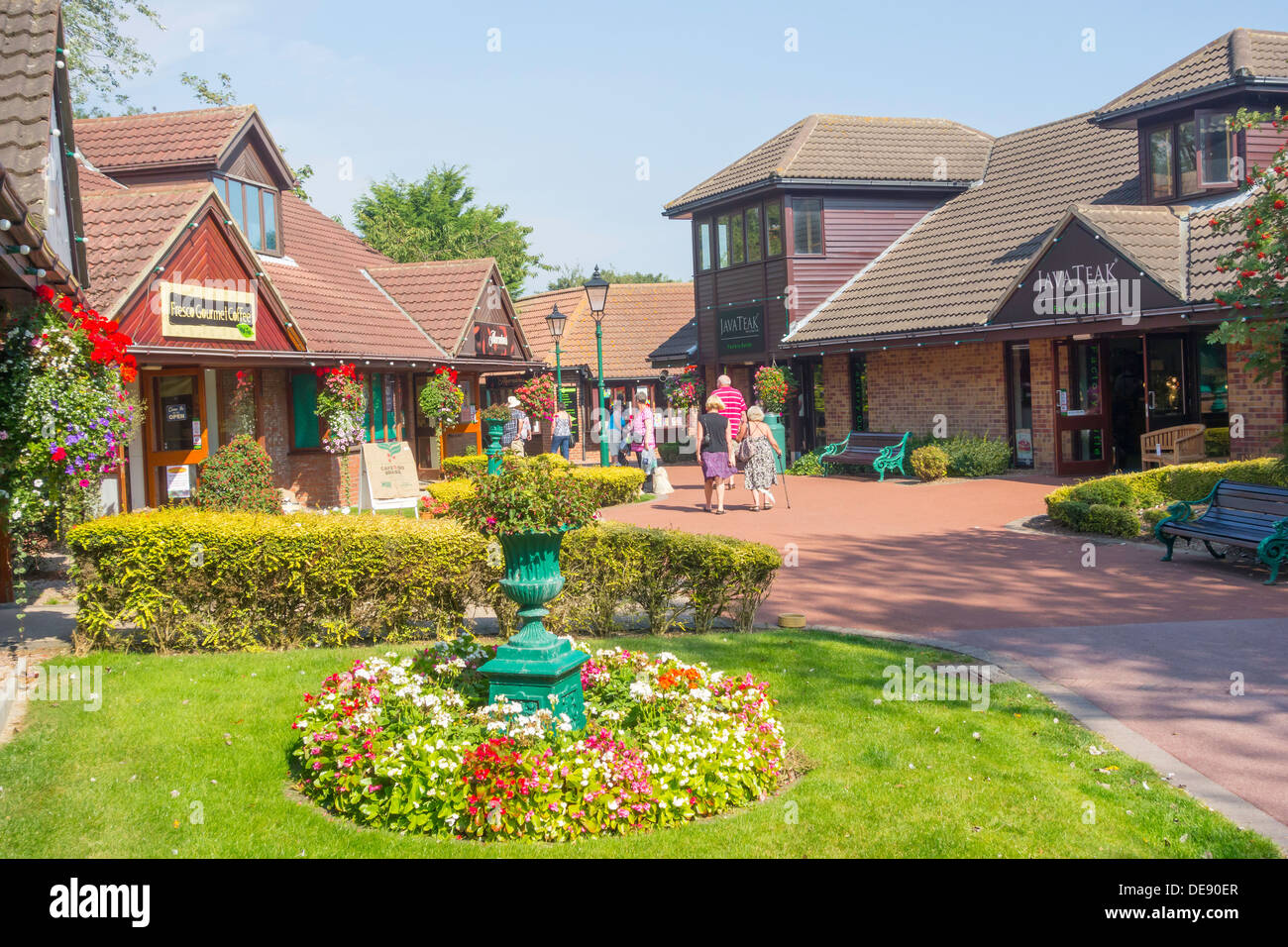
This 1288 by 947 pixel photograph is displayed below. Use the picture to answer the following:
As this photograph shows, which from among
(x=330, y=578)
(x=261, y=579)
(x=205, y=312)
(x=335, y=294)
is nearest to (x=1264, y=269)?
(x=330, y=578)

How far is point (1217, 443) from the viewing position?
60.5 ft

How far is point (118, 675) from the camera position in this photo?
7.86 m

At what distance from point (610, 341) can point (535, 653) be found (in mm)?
35034

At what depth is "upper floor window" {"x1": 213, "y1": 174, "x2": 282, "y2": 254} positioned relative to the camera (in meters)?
19.3

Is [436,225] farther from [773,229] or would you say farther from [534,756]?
[534,756]

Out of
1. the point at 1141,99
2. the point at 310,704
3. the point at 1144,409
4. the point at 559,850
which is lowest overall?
the point at 559,850

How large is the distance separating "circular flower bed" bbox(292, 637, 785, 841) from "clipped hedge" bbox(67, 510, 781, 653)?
7.32 feet

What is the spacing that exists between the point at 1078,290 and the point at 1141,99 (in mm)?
4430

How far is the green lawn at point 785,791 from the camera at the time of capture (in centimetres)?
488

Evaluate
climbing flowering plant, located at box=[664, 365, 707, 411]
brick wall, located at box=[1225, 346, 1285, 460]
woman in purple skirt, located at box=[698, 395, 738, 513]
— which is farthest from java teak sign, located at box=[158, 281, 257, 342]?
brick wall, located at box=[1225, 346, 1285, 460]

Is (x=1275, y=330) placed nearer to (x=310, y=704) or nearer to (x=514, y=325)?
(x=310, y=704)

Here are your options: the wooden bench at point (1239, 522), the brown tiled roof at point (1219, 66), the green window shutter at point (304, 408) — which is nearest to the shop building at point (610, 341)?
the green window shutter at point (304, 408)

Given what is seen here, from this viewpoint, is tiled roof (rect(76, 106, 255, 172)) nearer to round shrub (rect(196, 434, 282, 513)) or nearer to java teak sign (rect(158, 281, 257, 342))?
java teak sign (rect(158, 281, 257, 342))
